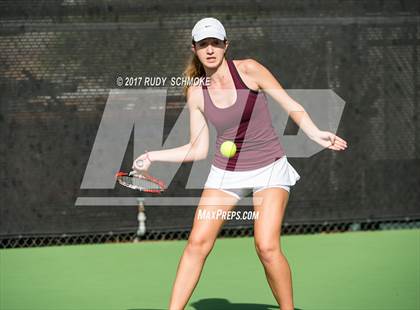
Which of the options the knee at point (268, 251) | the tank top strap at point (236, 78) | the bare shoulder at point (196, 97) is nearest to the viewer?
the knee at point (268, 251)

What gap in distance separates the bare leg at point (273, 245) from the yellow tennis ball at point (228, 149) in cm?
27

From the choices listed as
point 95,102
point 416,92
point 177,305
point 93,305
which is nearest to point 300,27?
point 416,92

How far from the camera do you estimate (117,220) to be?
8172mm

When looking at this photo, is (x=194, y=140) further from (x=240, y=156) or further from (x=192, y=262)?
(x=192, y=262)

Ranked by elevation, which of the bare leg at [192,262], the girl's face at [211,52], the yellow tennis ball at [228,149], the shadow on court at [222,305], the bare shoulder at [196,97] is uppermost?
the girl's face at [211,52]

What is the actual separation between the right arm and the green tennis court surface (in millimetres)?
1324

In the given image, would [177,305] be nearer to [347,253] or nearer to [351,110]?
[347,253]

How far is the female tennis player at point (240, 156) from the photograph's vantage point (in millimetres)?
4688

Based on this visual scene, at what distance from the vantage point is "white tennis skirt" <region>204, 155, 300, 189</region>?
189 inches

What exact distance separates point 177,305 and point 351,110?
4.22 m

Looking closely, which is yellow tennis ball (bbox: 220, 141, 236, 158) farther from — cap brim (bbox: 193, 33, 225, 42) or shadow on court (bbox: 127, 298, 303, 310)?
shadow on court (bbox: 127, 298, 303, 310)

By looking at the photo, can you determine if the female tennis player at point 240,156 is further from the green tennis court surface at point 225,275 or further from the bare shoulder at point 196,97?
the green tennis court surface at point 225,275

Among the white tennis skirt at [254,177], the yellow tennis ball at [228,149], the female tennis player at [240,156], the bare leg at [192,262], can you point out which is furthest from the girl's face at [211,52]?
the bare leg at [192,262]

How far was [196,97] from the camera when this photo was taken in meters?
4.89
